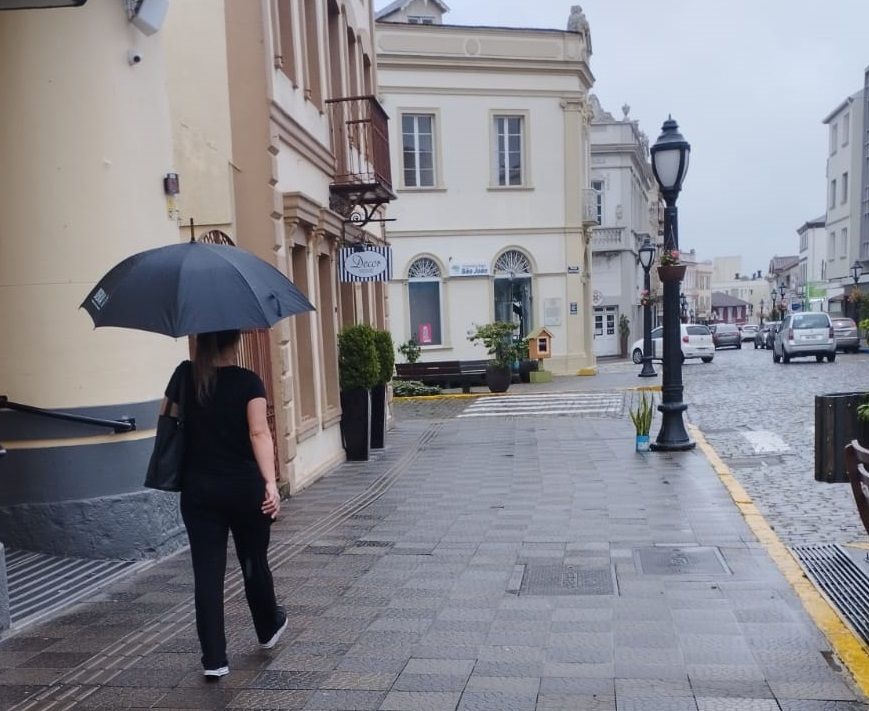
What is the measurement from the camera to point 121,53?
21.7ft

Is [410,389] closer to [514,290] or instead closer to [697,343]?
[514,290]

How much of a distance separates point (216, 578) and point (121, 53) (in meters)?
4.14

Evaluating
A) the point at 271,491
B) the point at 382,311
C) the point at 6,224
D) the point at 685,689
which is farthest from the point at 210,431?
the point at 382,311

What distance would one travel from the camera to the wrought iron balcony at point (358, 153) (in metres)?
12.5

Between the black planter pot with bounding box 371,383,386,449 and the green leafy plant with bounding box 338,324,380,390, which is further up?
the green leafy plant with bounding box 338,324,380,390

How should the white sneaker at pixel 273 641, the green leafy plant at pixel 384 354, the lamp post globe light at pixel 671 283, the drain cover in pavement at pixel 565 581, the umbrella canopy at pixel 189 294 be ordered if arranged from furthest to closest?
1. the green leafy plant at pixel 384 354
2. the lamp post globe light at pixel 671 283
3. the drain cover in pavement at pixel 565 581
4. the white sneaker at pixel 273 641
5. the umbrella canopy at pixel 189 294

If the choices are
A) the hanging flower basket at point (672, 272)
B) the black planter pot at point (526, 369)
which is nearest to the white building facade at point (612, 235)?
the black planter pot at point (526, 369)

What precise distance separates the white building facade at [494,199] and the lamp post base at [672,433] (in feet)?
56.1

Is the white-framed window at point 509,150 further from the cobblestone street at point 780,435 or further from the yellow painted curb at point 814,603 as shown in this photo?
the yellow painted curb at point 814,603

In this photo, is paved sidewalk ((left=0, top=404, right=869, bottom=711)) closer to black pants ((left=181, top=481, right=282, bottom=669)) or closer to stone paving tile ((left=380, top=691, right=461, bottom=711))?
stone paving tile ((left=380, top=691, right=461, bottom=711))

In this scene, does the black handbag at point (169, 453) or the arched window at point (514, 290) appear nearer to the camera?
the black handbag at point (169, 453)

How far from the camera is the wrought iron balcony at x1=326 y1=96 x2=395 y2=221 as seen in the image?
12547mm

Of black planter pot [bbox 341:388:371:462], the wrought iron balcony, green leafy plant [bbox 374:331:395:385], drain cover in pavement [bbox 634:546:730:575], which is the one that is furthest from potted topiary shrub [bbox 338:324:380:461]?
drain cover in pavement [bbox 634:546:730:575]

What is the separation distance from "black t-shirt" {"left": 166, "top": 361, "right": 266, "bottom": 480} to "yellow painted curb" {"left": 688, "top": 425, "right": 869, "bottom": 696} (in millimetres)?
3030
